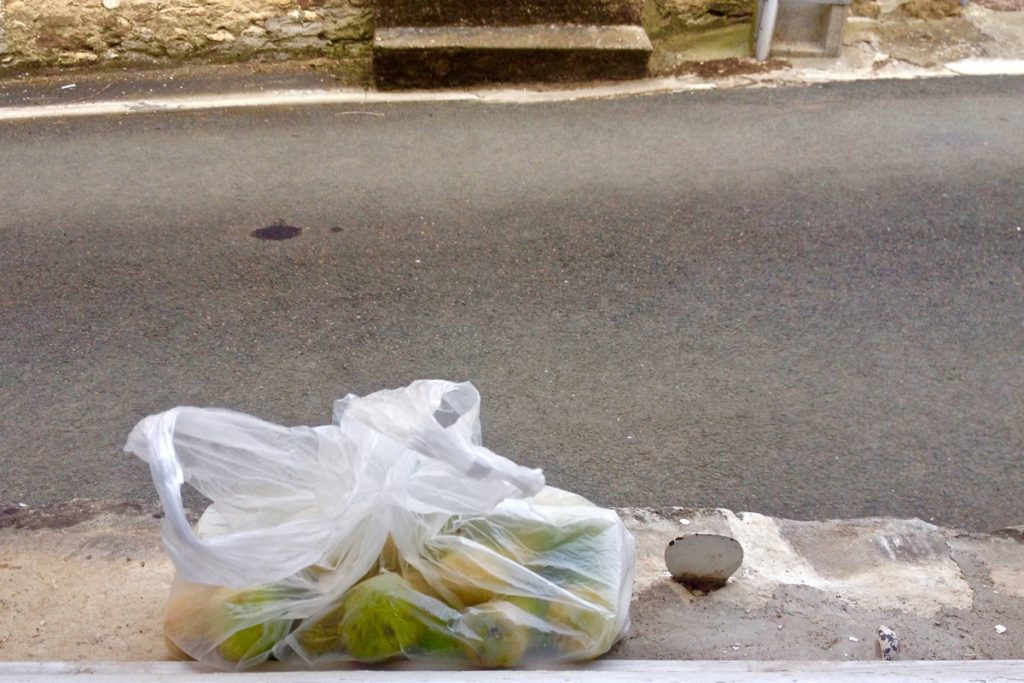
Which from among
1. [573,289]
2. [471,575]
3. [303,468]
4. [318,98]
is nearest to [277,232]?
[573,289]

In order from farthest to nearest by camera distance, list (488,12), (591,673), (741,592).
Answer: (488,12)
(741,592)
(591,673)

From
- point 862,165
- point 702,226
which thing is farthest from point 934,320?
point 862,165

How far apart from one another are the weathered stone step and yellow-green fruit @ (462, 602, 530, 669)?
5.35 m

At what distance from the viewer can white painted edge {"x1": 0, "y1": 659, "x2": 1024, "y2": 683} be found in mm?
1762

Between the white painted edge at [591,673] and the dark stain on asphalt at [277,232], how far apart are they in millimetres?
2755

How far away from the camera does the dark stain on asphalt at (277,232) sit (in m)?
4.52

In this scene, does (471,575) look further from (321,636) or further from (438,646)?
(321,636)

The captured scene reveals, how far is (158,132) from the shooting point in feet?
19.1

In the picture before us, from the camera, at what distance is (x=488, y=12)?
6.60m

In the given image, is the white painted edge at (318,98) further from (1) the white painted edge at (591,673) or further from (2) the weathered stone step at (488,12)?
(1) the white painted edge at (591,673)

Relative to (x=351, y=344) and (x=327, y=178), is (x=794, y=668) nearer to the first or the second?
(x=351, y=344)

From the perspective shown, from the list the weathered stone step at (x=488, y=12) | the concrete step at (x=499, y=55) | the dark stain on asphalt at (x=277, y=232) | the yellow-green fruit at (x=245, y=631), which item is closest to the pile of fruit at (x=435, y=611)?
the yellow-green fruit at (x=245, y=631)

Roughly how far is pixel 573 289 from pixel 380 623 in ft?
7.67

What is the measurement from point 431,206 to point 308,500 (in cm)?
294
